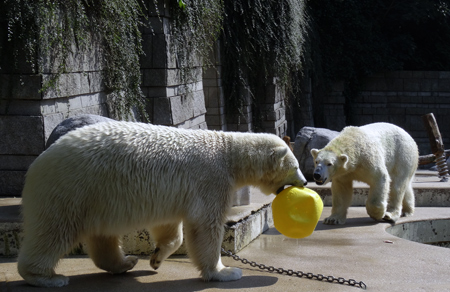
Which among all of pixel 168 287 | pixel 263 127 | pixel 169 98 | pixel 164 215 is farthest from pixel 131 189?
pixel 263 127

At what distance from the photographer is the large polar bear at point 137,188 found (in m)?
3.29

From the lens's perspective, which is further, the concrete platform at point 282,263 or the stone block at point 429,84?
the stone block at point 429,84

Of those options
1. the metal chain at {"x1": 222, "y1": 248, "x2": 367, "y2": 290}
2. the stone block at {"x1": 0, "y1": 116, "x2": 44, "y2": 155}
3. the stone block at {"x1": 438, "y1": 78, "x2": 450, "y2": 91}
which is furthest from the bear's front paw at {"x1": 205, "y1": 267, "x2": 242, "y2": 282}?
the stone block at {"x1": 438, "y1": 78, "x2": 450, "y2": 91}

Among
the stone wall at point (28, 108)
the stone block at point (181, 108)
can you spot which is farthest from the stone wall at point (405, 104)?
the stone wall at point (28, 108)

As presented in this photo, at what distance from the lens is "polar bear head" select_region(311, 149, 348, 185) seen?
17.7ft

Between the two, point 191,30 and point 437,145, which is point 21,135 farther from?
point 437,145

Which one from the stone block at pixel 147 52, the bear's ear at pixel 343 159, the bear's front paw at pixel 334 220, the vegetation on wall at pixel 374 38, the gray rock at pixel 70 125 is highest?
the vegetation on wall at pixel 374 38

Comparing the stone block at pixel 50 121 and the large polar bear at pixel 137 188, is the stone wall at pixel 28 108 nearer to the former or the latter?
the stone block at pixel 50 121

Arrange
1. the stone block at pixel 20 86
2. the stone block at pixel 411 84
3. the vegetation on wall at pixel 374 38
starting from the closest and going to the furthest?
1. the stone block at pixel 20 86
2. the vegetation on wall at pixel 374 38
3. the stone block at pixel 411 84

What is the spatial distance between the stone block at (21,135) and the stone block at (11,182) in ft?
0.66

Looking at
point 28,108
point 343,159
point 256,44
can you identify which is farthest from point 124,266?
point 256,44

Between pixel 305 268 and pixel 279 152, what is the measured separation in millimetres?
1022

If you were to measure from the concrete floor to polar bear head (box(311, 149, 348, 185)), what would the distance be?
0.57m

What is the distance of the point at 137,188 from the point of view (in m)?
3.46
